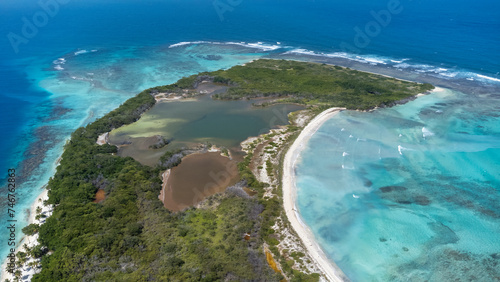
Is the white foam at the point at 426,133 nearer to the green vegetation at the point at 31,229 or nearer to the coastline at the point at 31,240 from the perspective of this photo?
the coastline at the point at 31,240

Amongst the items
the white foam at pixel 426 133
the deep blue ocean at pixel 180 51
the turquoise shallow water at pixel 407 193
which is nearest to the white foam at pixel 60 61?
the deep blue ocean at pixel 180 51

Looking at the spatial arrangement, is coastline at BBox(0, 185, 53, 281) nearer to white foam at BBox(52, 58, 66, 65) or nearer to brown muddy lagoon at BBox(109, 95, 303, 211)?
brown muddy lagoon at BBox(109, 95, 303, 211)

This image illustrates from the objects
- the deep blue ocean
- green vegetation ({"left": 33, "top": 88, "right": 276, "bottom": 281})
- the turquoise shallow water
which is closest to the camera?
green vegetation ({"left": 33, "top": 88, "right": 276, "bottom": 281})

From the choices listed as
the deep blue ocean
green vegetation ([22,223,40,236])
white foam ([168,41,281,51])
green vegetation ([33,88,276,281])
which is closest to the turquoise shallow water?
the deep blue ocean

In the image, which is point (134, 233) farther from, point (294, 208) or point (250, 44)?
point (250, 44)

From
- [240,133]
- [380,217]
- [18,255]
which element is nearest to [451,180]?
[380,217]

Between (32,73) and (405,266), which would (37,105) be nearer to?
(32,73)

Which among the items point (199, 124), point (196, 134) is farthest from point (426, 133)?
point (199, 124)
